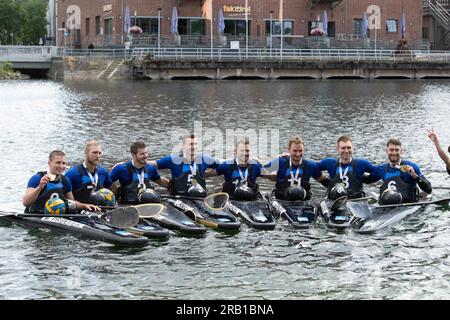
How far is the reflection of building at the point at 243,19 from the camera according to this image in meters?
75.7

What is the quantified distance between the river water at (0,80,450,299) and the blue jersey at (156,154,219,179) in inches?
85.8

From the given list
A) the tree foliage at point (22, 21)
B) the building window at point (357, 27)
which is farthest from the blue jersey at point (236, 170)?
the tree foliage at point (22, 21)

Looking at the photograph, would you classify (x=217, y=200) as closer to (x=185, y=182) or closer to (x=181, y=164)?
(x=185, y=182)

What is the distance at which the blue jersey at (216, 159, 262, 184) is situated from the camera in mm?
16938

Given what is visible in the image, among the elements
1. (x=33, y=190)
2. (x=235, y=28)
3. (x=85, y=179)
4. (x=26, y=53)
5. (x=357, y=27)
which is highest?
(x=357, y=27)

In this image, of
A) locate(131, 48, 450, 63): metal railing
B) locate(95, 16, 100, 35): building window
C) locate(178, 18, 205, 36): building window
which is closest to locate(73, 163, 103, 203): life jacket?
→ locate(131, 48, 450, 63): metal railing

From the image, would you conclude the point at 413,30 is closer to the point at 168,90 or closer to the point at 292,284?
the point at 168,90

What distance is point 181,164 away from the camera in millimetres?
16812

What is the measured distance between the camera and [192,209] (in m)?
15.8

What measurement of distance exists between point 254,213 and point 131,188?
2.69 metres

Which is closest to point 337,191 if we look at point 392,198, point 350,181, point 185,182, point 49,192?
point 350,181

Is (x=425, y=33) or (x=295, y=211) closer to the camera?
(x=295, y=211)

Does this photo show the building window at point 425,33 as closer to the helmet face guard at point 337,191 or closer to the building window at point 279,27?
the building window at point 279,27

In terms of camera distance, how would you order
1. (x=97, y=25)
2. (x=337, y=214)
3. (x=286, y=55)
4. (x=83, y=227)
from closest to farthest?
(x=83, y=227), (x=337, y=214), (x=286, y=55), (x=97, y=25)
